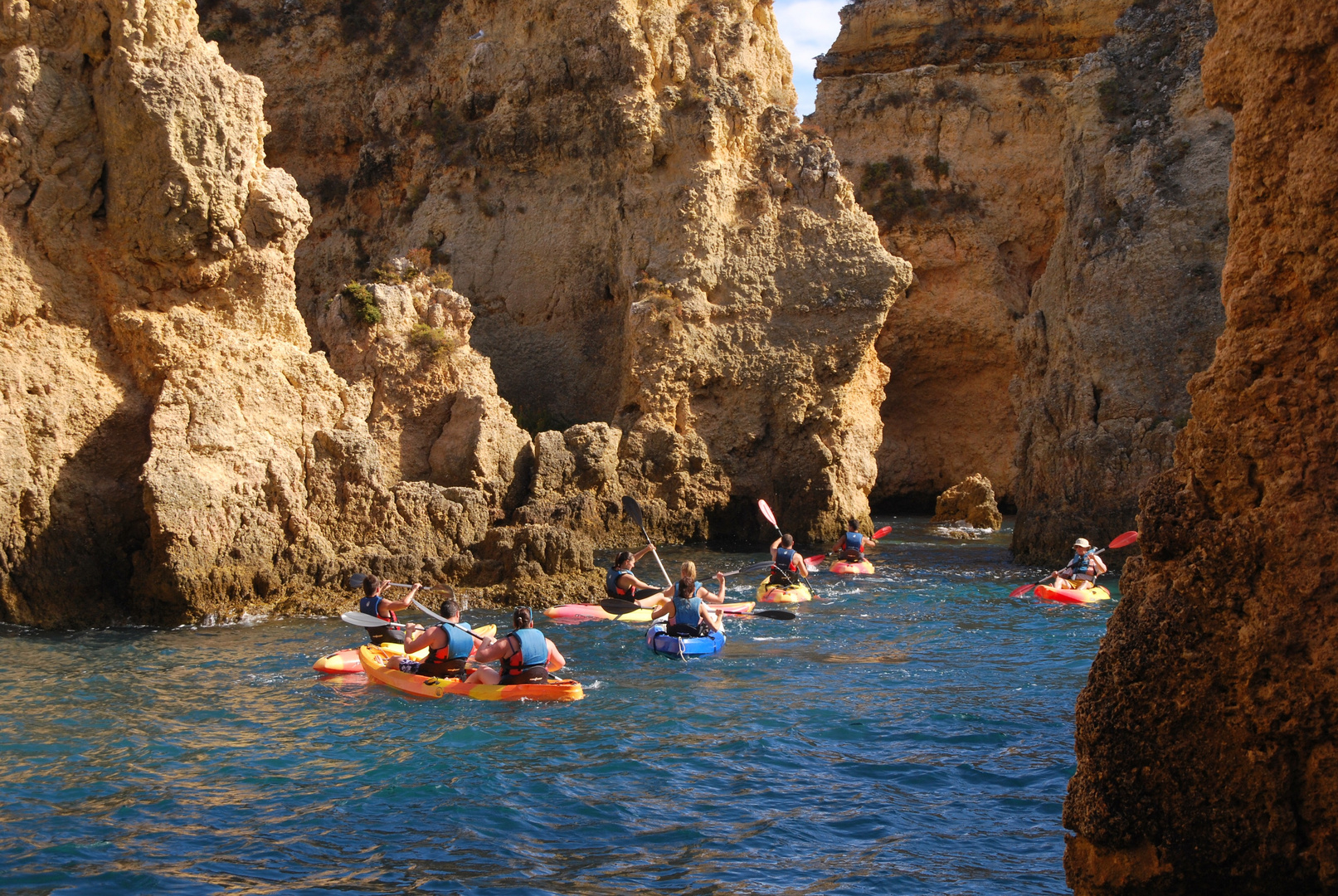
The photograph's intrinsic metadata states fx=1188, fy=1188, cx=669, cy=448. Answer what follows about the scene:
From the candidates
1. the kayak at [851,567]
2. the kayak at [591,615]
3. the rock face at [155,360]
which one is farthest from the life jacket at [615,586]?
the kayak at [851,567]

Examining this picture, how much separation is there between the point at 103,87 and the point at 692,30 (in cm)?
1311

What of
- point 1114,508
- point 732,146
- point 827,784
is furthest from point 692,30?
point 827,784

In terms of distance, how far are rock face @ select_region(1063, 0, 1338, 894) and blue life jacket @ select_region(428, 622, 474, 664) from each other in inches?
283

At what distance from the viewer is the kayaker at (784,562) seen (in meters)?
17.1

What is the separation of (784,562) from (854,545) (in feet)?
9.45

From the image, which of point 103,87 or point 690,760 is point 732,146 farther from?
point 690,760

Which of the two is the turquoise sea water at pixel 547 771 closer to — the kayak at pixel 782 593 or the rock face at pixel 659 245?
the kayak at pixel 782 593

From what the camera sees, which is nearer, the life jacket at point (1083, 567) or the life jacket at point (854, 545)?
the life jacket at point (1083, 567)

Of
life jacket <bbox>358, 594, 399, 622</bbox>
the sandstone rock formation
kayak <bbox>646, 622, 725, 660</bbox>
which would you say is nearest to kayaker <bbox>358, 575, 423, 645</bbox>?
life jacket <bbox>358, 594, 399, 622</bbox>

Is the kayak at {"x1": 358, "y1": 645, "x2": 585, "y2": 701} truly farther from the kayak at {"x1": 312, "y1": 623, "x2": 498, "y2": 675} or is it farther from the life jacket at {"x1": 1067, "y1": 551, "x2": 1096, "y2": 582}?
the life jacket at {"x1": 1067, "y1": 551, "x2": 1096, "y2": 582}

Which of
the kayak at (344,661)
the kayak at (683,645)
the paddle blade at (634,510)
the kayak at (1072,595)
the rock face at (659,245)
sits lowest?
the kayak at (344,661)

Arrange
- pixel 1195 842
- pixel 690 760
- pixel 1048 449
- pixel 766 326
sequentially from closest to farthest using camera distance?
1. pixel 1195 842
2. pixel 690 760
3. pixel 1048 449
4. pixel 766 326

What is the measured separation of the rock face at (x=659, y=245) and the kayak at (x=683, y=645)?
936cm

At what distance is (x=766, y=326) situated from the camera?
23828 mm
